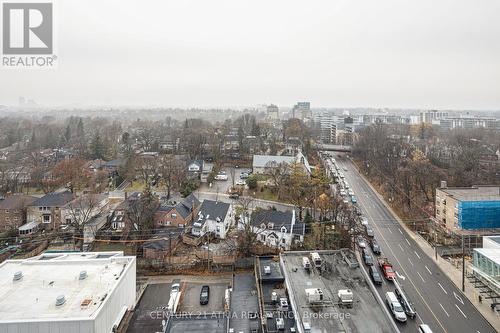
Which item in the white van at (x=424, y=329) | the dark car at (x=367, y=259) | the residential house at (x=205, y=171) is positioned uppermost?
the residential house at (x=205, y=171)

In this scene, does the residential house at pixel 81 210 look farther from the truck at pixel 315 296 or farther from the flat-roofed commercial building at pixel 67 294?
the truck at pixel 315 296

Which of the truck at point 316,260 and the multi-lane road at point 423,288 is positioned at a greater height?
the truck at point 316,260

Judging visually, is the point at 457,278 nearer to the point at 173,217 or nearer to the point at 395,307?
the point at 395,307

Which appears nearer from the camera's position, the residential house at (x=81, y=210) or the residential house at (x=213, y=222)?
the residential house at (x=213, y=222)

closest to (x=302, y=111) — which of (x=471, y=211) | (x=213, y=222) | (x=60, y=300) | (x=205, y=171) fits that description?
(x=205, y=171)

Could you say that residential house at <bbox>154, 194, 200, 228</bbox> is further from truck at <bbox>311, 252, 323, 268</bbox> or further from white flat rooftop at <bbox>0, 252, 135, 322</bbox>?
truck at <bbox>311, 252, 323, 268</bbox>

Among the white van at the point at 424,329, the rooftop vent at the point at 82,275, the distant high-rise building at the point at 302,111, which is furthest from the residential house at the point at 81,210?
the distant high-rise building at the point at 302,111
